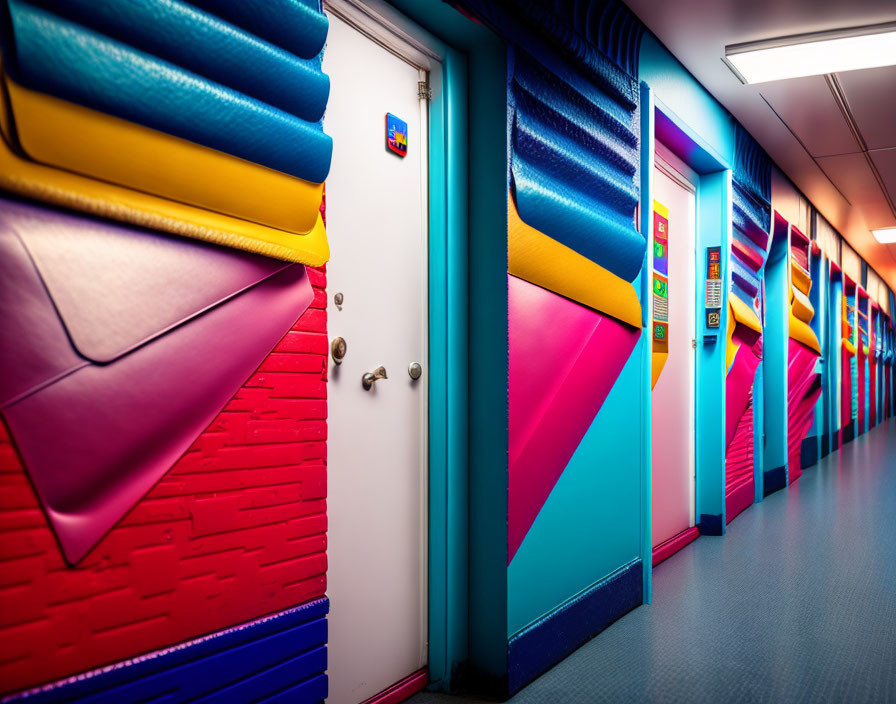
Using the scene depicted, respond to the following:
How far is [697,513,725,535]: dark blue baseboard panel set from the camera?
466 cm

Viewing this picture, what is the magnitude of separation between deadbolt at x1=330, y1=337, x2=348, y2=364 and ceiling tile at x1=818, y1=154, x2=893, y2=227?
17.6ft

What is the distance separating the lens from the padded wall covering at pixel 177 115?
3.98 ft

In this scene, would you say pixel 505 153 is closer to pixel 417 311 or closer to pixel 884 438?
pixel 417 311

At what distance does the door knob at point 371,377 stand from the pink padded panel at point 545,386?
0.47 m

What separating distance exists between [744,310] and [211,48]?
14.9ft

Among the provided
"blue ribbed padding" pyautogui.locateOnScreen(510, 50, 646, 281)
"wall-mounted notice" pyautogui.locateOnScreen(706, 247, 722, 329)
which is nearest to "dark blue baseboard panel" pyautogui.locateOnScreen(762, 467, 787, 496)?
"wall-mounted notice" pyautogui.locateOnScreen(706, 247, 722, 329)

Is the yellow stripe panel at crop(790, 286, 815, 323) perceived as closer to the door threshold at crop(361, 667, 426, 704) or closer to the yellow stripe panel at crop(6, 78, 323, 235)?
the door threshold at crop(361, 667, 426, 704)

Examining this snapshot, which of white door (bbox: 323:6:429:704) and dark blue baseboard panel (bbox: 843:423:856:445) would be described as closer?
white door (bbox: 323:6:429:704)

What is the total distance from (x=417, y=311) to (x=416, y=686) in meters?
1.22

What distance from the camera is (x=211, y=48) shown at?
1.50 meters

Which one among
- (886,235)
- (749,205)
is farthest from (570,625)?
(886,235)

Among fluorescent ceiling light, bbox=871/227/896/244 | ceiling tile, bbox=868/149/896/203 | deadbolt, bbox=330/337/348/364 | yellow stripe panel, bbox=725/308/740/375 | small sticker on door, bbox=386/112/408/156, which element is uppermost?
fluorescent ceiling light, bbox=871/227/896/244

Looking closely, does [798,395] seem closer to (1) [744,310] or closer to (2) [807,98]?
(1) [744,310]

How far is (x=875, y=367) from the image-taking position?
13781 mm
